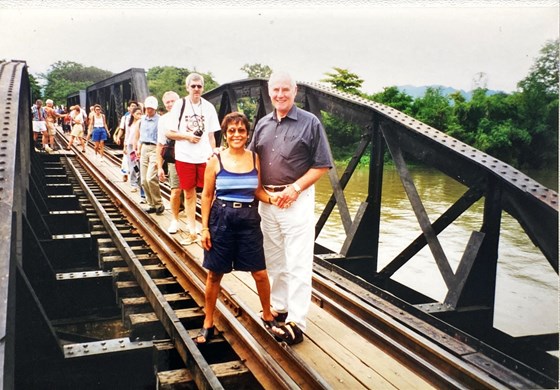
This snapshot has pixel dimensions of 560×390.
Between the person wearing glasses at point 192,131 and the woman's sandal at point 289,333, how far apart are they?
271 cm

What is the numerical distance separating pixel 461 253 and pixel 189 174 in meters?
6.25

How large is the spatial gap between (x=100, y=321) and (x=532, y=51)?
466 centimetres

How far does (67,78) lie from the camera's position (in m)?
9.17

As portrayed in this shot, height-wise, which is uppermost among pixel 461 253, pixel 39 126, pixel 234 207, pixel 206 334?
pixel 39 126

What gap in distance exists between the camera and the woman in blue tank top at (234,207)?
330cm

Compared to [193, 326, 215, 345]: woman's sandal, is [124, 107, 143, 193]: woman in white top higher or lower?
higher

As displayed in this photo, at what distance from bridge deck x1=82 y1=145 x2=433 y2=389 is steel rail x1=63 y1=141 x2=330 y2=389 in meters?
0.13

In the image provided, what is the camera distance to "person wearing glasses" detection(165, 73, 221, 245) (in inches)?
220

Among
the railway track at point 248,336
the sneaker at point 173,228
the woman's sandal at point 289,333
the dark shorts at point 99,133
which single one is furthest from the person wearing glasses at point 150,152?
the dark shorts at point 99,133

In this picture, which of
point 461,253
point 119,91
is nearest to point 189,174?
point 461,253

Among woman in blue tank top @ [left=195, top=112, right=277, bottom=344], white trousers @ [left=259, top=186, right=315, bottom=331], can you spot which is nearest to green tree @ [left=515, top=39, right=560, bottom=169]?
white trousers @ [left=259, top=186, right=315, bottom=331]

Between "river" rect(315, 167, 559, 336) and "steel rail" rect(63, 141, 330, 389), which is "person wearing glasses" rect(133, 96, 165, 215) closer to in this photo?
"steel rail" rect(63, 141, 330, 389)

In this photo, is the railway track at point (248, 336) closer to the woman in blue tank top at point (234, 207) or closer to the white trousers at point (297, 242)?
the white trousers at point (297, 242)

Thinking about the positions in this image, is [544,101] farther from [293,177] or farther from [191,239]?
[191,239]
